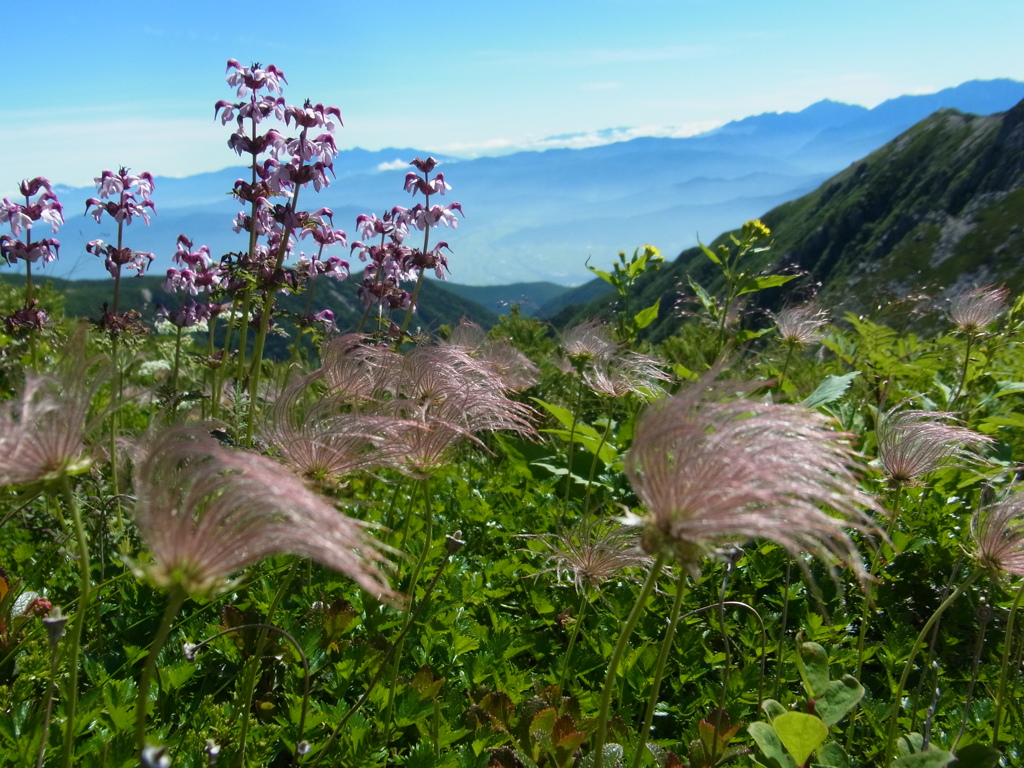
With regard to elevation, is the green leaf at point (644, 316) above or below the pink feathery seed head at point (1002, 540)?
above

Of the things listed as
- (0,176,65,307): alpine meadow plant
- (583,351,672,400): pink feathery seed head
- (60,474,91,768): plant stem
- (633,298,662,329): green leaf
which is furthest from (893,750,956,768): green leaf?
(0,176,65,307): alpine meadow plant

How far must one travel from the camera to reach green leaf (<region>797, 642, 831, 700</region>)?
199 cm

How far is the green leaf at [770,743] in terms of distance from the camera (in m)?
1.82

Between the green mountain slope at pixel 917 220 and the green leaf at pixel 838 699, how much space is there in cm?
8363

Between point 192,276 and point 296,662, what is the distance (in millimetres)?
3737

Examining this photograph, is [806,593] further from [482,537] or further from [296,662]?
[296,662]

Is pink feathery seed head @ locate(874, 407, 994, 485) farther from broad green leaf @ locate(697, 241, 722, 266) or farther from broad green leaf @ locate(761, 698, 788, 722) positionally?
broad green leaf @ locate(697, 241, 722, 266)

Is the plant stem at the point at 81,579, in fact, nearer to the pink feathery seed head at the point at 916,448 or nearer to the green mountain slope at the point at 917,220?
the pink feathery seed head at the point at 916,448

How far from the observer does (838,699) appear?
1.98m

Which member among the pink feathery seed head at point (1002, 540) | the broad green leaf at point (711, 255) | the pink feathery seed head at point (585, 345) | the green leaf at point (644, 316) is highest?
the broad green leaf at point (711, 255)

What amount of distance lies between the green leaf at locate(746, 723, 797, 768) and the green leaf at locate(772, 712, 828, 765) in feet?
0.25

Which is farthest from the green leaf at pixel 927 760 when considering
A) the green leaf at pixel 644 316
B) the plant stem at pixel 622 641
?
the green leaf at pixel 644 316

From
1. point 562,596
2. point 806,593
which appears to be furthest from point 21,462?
point 806,593

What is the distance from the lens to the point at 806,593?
12.0 feet
